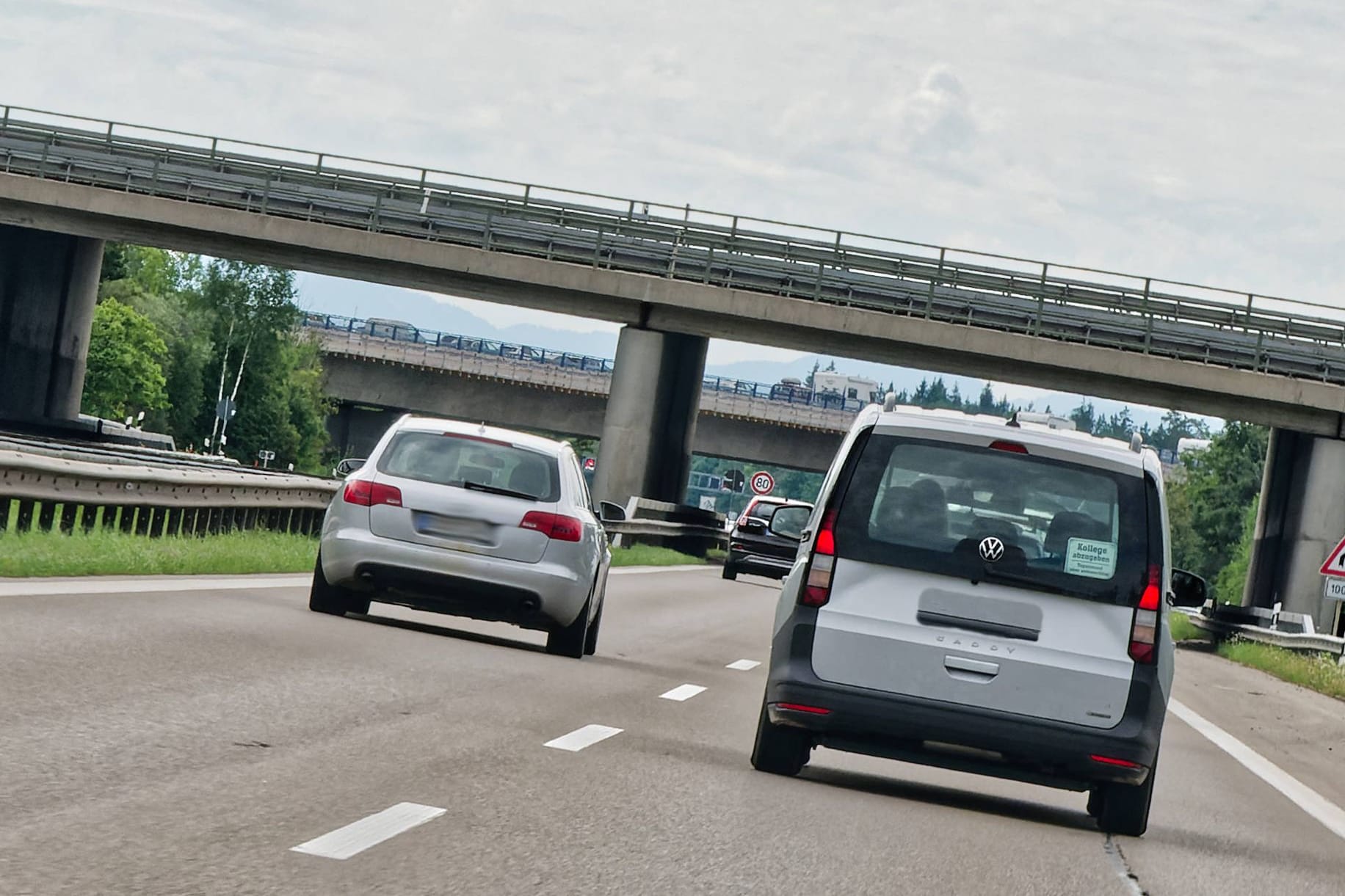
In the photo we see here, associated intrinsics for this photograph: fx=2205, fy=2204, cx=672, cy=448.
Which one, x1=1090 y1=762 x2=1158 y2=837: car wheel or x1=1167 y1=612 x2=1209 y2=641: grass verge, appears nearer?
x1=1090 y1=762 x2=1158 y2=837: car wheel

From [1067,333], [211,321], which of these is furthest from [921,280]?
[211,321]

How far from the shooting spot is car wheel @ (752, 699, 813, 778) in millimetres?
10023

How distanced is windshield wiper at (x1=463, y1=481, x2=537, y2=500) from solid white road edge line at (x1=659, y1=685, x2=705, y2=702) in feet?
5.63

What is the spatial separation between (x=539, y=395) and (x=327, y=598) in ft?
212

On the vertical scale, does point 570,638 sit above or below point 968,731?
below

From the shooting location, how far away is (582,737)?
34.4 ft

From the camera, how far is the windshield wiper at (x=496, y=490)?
599 inches

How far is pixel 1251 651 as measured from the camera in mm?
32719

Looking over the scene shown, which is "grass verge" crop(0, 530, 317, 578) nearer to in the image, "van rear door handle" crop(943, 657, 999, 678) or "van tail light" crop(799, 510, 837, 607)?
"van tail light" crop(799, 510, 837, 607)

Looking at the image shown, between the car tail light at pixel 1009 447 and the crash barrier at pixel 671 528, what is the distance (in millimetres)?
29896

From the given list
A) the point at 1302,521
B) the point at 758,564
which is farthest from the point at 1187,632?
the point at 758,564

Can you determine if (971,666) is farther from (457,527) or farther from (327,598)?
(327,598)

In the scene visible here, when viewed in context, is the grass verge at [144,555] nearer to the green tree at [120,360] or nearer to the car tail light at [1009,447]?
the car tail light at [1009,447]

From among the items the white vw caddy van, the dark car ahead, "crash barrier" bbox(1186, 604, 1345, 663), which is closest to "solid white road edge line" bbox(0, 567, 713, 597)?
the white vw caddy van
